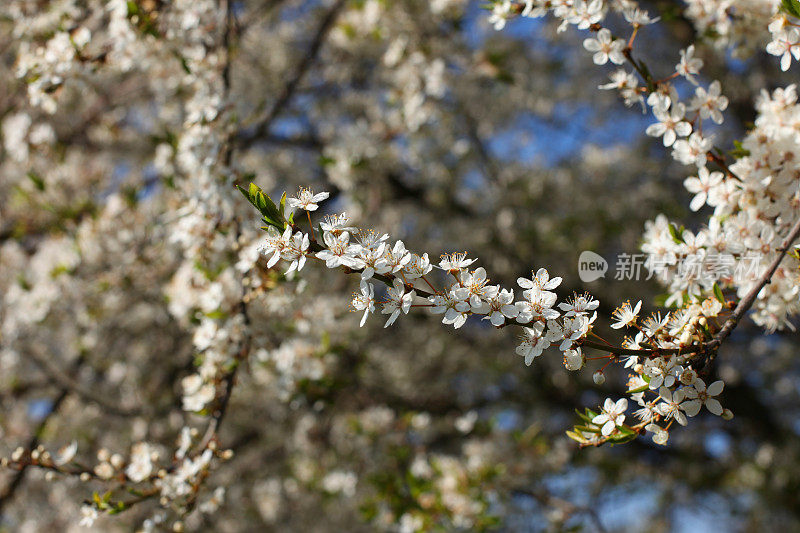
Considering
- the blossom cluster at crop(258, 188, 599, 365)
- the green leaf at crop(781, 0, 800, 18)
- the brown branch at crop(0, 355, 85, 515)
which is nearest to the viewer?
the blossom cluster at crop(258, 188, 599, 365)

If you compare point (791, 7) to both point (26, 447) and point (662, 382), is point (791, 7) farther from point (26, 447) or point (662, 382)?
point (26, 447)

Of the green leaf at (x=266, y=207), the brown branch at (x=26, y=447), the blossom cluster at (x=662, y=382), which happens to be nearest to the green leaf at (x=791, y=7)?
the blossom cluster at (x=662, y=382)

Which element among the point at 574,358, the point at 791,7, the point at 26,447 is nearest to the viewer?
Result: the point at 574,358

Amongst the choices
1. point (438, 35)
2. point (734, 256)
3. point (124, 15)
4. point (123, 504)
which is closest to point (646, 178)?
point (438, 35)

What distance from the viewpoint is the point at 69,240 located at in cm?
417


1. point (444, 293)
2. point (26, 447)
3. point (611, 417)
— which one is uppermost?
point (444, 293)

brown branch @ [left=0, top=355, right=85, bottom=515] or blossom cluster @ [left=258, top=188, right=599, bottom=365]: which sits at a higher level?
blossom cluster @ [left=258, top=188, right=599, bottom=365]

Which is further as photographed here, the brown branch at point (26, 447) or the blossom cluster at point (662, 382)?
the brown branch at point (26, 447)

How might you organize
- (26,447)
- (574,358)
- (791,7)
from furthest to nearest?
(26,447) → (791,7) → (574,358)

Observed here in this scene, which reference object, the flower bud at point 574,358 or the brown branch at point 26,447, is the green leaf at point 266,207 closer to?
the flower bud at point 574,358

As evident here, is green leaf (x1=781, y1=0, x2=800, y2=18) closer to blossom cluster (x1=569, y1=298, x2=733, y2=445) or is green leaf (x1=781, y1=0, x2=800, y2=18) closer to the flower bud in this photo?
blossom cluster (x1=569, y1=298, x2=733, y2=445)

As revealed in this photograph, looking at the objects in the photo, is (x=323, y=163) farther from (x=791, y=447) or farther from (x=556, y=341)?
(x=791, y=447)

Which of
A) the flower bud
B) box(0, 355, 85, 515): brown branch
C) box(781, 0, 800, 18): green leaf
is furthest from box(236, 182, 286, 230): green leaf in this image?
box(0, 355, 85, 515): brown branch

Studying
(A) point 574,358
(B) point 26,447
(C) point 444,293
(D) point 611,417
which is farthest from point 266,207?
(B) point 26,447
